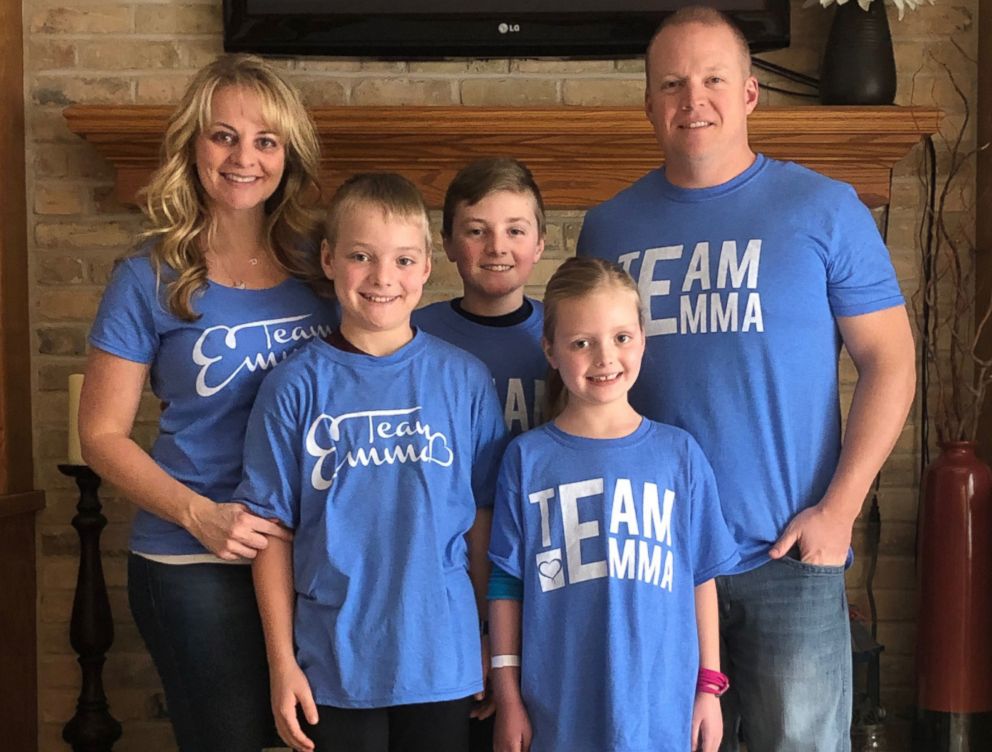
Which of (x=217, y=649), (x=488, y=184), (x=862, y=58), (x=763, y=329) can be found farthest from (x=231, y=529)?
(x=862, y=58)

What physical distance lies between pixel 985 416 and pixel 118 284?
2.04m

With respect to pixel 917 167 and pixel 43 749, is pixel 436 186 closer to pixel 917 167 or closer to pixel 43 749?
pixel 917 167

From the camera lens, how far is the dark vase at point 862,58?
261cm

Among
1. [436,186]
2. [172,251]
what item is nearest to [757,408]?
[172,251]

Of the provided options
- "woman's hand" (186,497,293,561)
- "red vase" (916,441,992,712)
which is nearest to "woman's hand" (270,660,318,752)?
"woman's hand" (186,497,293,561)

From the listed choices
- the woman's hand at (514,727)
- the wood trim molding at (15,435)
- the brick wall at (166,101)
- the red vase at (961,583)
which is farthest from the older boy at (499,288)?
the wood trim molding at (15,435)

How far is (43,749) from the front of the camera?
2.80 meters

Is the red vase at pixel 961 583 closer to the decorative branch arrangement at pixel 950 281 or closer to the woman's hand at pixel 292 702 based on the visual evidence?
the decorative branch arrangement at pixel 950 281

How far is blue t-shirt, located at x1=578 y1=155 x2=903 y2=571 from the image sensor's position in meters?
1.55

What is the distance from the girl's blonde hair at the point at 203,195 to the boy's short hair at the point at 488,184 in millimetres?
228

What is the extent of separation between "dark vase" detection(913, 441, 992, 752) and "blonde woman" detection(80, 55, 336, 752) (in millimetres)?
1512

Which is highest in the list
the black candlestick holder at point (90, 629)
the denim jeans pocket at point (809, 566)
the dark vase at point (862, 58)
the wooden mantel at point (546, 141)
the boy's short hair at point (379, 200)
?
the dark vase at point (862, 58)

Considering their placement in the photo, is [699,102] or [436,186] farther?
[436,186]

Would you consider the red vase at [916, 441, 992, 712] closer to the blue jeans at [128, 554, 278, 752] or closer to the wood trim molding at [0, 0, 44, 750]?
the blue jeans at [128, 554, 278, 752]
